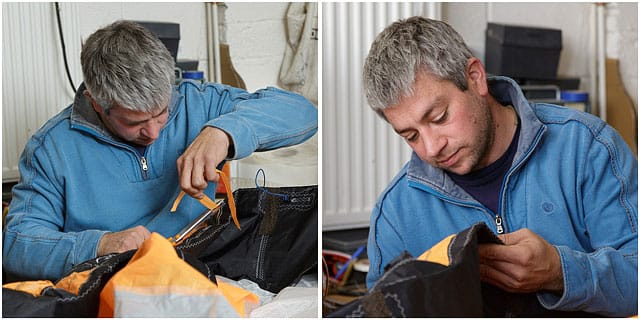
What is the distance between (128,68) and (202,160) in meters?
0.15

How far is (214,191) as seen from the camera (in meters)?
1.03

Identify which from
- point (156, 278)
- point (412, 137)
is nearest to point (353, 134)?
point (412, 137)

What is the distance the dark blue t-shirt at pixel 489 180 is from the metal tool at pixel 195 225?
33cm

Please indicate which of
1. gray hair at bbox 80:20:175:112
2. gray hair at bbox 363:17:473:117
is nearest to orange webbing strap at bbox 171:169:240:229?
gray hair at bbox 80:20:175:112

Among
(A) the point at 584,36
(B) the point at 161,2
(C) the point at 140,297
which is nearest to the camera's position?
(C) the point at 140,297

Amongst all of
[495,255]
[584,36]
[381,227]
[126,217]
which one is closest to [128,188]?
[126,217]

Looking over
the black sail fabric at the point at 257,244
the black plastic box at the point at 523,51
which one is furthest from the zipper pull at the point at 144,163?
the black plastic box at the point at 523,51

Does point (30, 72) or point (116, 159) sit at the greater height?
point (30, 72)

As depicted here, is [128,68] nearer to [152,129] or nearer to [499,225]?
[152,129]

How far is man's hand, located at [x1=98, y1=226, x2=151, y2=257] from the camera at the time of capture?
98 centimetres

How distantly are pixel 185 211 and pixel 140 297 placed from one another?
0.14 metres

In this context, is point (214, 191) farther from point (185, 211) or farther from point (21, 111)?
point (21, 111)

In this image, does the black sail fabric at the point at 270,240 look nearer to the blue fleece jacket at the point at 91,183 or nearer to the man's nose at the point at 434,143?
the blue fleece jacket at the point at 91,183

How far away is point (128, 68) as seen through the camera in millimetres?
945
